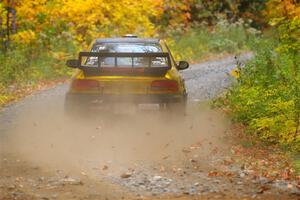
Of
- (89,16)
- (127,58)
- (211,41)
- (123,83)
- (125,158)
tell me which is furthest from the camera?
(211,41)

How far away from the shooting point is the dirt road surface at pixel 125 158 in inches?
311

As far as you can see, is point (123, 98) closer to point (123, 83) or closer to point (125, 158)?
point (123, 83)

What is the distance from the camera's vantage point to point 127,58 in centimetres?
1184

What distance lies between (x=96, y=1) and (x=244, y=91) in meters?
9.94

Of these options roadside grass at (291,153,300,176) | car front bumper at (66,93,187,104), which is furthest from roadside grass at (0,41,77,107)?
roadside grass at (291,153,300,176)

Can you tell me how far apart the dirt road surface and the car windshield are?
36.5 inches

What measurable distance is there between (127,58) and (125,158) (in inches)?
108

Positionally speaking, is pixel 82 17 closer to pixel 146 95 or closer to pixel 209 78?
pixel 209 78

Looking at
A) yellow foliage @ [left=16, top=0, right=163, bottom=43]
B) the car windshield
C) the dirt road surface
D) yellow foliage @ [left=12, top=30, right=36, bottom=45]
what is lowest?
the dirt road surface

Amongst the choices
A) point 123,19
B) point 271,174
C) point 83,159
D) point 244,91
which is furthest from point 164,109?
point 123,19

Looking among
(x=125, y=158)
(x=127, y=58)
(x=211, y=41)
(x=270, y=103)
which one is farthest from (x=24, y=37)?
(x=125, y=158)

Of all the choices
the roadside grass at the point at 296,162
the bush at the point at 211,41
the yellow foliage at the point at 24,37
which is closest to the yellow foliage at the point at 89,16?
the yellow foliage at the point at 24,37

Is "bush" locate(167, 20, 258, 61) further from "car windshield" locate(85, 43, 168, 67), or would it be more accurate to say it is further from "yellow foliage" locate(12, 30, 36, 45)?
"car windshield" locate(85, 43, 168, 67)

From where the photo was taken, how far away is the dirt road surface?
789 centimetres
